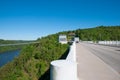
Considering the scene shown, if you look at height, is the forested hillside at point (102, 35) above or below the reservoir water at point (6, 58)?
above

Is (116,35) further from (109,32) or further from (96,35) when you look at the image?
(96,35)

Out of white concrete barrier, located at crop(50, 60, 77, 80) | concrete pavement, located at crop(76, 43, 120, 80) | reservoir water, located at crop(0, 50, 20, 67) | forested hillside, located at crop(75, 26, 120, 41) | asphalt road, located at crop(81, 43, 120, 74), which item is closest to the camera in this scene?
white concrete barrier, located at crop(50, 60, 77, 80)

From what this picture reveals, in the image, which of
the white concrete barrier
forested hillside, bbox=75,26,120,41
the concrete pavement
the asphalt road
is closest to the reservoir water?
the asphalt road

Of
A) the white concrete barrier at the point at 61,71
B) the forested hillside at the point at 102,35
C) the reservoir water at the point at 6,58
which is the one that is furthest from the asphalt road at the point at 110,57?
the forested hillside at the point at 102,35

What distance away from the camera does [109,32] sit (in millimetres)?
162375

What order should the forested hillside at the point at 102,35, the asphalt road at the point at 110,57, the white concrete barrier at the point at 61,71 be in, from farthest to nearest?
the forested hillside at the point at 102,35 → the asphalt road at the point at 110,57 → the white concrete barrier at the point at 61,71

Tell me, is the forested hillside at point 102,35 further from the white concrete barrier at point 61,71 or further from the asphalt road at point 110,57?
the white concrete barrier at point 61,71

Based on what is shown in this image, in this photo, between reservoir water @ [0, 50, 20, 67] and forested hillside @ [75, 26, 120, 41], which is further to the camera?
forested hillside @ [75, 26, 120, 41]

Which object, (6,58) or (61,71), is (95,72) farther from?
(6,58)

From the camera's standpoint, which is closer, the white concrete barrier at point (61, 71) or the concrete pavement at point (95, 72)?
the white concrete barrier at point (61, 71)

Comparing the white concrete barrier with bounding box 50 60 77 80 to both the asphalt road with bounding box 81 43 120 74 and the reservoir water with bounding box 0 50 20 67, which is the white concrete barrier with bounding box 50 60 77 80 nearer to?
the asphalt road with bounding box 81 43 120 74

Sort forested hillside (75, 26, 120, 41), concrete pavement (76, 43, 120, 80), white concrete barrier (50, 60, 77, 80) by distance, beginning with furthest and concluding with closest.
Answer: forested hillside (75, 26, 120, 41)
concrete pavement (76, 43, 120, 80)
white concrete barrier (50, 60, 77, 80)

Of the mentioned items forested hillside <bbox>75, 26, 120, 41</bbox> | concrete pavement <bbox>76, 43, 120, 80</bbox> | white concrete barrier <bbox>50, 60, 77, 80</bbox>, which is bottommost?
concrete pavement <bbox>76, 43, 120, 80</bbox>

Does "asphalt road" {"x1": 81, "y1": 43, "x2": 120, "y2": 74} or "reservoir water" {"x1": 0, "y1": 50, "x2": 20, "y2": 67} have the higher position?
"asphalt road" {"x1": 81, "y1": 43, "x2": 120, "y2": 74}
